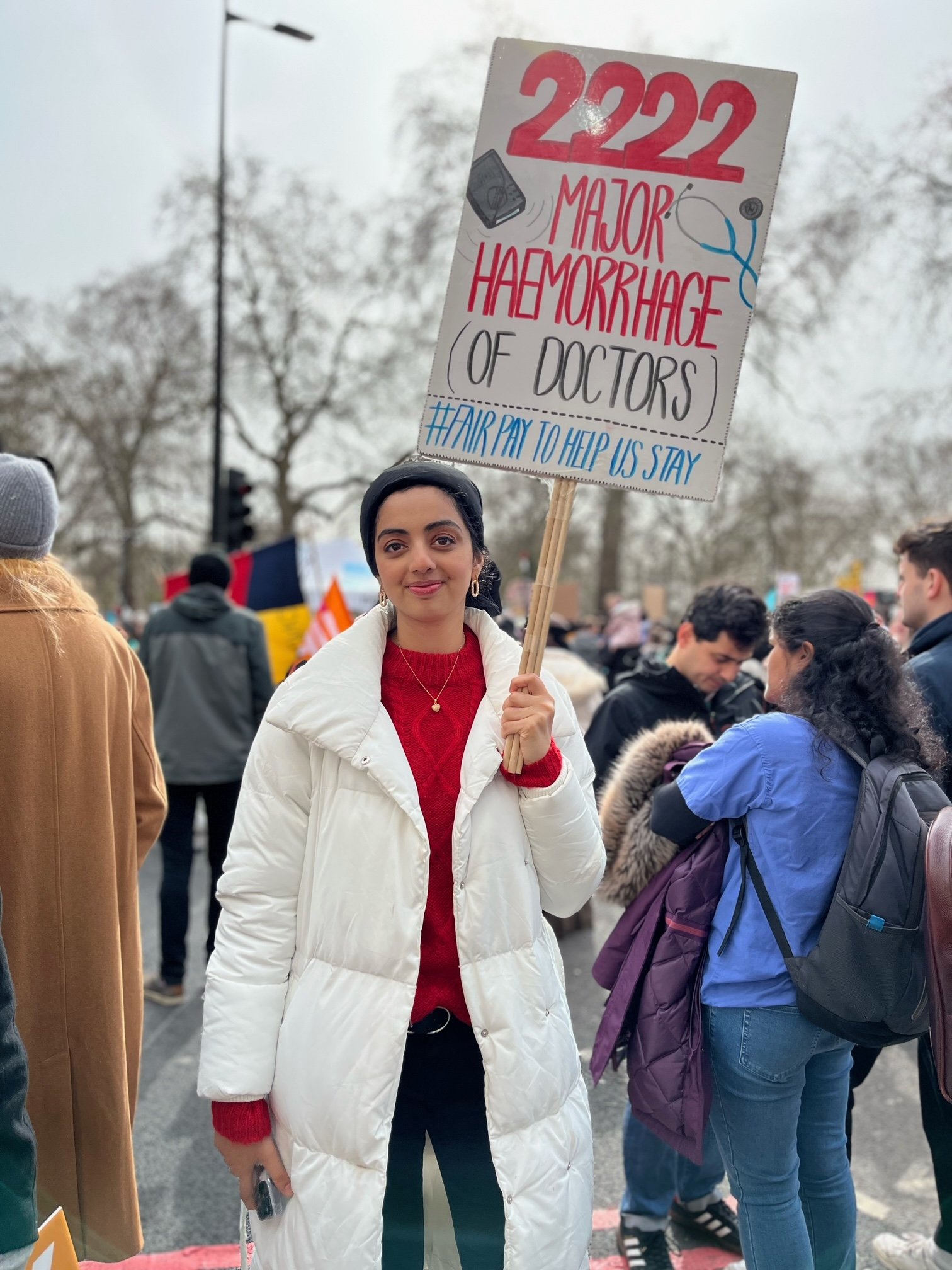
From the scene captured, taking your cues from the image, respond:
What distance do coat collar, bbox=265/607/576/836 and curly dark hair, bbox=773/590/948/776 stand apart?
683 millimetres

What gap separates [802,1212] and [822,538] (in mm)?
43747

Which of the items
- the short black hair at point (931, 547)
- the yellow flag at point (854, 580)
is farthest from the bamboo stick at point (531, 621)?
the yellow flag at point (854, 580)

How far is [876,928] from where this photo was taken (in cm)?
213

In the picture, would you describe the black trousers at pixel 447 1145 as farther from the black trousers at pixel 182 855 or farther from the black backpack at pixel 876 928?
the black trousers at pixel 182 855

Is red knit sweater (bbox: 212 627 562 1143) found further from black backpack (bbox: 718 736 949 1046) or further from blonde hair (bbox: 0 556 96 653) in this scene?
blonde hair (bbox: 0 556 96 653)

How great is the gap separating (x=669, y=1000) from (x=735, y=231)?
1684 mm

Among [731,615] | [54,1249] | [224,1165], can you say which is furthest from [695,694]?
[54,1249]

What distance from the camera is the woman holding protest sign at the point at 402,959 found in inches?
70.9

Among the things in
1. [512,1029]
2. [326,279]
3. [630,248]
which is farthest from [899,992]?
[326,279]

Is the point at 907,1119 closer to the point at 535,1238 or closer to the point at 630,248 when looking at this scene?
the point at 535,1238

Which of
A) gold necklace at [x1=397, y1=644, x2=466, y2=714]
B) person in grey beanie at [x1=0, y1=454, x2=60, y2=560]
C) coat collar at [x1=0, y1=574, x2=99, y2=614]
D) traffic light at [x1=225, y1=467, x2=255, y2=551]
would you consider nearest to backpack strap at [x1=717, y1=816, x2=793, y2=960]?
gold necklace at [x1=397, y1=644, x2=466, y2=714]

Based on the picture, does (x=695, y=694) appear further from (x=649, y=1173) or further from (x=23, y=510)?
(x=23, y=510)

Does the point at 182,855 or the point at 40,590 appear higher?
the point at 40,590

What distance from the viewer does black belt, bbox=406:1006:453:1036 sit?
1892 millimetres
